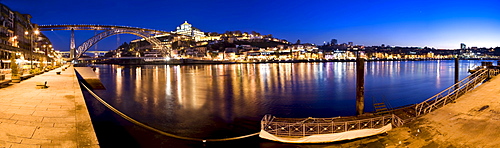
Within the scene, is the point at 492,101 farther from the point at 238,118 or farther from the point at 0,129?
the point at 0,129

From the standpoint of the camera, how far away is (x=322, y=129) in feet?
31.9

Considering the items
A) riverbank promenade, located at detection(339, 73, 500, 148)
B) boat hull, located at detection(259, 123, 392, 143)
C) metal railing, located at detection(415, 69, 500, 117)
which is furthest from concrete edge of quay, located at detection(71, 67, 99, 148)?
metal railing, located at detection(415, 69, 500, 117)

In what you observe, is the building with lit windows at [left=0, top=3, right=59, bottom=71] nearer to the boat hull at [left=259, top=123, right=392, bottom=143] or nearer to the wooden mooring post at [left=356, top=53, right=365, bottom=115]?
the boat hull at [left=259, top=123, right=392, bottom=143]

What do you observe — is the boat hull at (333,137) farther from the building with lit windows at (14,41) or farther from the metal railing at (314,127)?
the building with lit windows at (14,41)

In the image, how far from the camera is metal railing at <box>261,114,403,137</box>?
9578 mm

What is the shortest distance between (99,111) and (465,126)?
15.4 metres

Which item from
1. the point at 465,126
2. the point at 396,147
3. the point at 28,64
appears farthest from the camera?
the point at 28,64

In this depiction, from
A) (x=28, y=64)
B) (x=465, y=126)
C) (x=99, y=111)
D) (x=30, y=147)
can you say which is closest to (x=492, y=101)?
(x=465, y=126)

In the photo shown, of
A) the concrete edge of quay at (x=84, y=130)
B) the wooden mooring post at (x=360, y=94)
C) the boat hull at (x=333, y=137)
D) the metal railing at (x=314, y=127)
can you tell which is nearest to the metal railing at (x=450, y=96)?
the wooden mooring post at (x=360, y=94)

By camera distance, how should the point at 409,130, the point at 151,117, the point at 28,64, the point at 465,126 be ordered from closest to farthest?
the point at 465,126, the point at 409,130, the point at 151,117, the point at 28,64

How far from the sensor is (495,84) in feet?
45.2

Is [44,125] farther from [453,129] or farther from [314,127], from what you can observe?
[453,129]

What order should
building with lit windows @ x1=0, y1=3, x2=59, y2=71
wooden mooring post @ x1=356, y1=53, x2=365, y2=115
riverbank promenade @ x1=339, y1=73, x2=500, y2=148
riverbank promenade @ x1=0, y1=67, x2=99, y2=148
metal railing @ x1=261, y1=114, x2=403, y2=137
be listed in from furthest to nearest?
building with lit windows @ x1=0, y1=3, x2=59, y2=71 < wooden mooring post @ x1=356, y1=53, x2=365, y2=115 < metal railing @ x1=261, y1=114, x2=403, y2=137 < riverbank promenade @ x1=339, y1=73, x2=500, y2=148 < riverbank promenade @ x1=0, y1=67, x2=99, y2=148

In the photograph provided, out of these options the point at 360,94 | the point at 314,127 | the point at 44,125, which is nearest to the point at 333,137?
the point at 314,127
